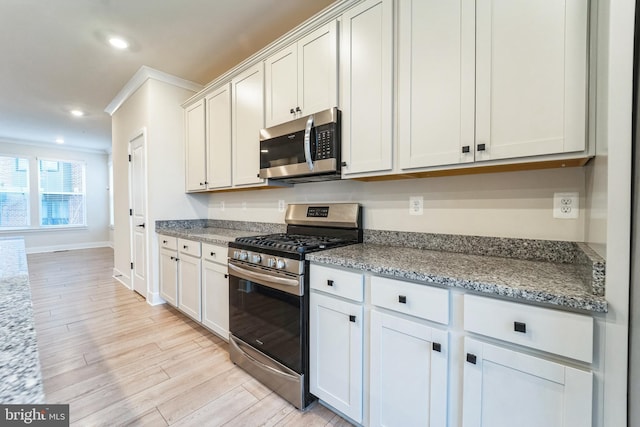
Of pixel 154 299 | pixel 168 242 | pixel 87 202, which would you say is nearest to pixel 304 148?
pixel 168 242

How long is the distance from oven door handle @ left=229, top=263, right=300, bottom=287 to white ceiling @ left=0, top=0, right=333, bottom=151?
200 cm

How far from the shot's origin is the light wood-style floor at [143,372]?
1.61 meters

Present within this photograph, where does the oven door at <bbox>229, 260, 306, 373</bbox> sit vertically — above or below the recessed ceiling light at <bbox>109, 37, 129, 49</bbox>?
below

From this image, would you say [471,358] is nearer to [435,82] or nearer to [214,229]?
[435,82]

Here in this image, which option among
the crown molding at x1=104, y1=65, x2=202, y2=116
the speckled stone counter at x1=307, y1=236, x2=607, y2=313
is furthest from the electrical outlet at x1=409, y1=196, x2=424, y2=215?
the crown molding at x1=104, y1=65, x2=202, y2=116

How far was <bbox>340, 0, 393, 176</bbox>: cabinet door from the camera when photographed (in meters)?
1.61

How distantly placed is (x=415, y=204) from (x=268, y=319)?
3.97ft

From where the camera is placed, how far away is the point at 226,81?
277 cm

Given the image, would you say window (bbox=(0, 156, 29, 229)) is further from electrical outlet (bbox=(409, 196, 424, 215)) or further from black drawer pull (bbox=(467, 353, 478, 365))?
black drawer pull (bbox=(467, 353, 478, 365))

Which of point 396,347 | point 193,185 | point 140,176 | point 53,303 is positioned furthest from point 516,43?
point 53,303

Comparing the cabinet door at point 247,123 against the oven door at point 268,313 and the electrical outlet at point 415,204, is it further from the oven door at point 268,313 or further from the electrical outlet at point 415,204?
the electrical outlet at point 415,204

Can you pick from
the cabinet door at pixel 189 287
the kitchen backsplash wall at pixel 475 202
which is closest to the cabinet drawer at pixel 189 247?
the cabinet door at pixel 189 287

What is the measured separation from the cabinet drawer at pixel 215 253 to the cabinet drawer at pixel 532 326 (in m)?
1.81

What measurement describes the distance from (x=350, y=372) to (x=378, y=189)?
116 cm
